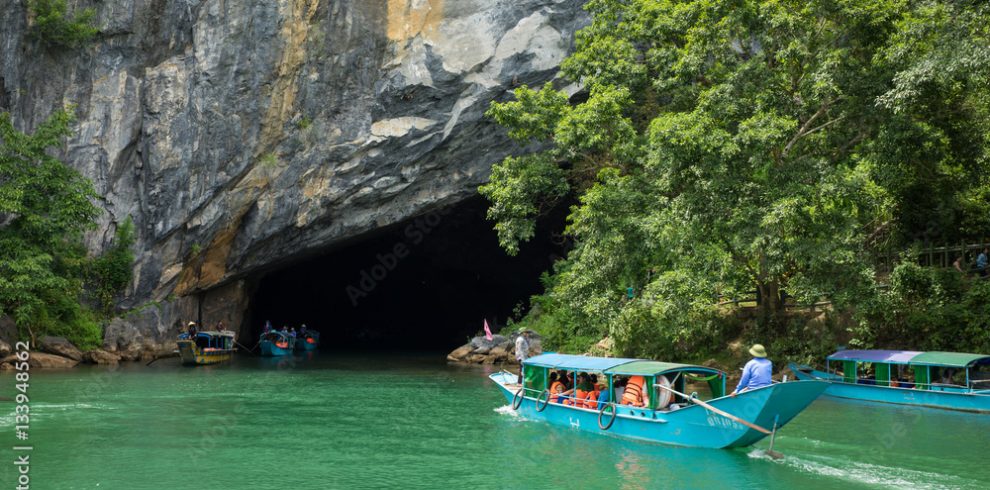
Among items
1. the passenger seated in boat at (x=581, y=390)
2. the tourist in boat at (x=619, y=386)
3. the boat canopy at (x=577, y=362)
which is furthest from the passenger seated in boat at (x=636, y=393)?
the passenger seated in boat at (x=581, y=390)

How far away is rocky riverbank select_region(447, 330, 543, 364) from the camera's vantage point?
29.9m

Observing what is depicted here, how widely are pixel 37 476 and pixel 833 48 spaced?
17966mm

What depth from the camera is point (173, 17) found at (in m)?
28.4

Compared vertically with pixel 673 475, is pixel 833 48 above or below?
above

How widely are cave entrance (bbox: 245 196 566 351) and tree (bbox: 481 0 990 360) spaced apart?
48.9ft

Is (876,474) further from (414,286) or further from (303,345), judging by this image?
(414,286)

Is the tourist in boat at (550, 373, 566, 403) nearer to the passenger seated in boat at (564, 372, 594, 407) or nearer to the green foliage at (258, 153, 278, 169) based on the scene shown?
the passenger seated in boat at (564, 372, 594, 407)

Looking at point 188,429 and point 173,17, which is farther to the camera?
point 173,17

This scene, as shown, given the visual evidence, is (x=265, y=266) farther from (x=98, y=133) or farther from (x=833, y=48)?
(x=833, y=48)

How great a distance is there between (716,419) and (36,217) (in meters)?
22.2

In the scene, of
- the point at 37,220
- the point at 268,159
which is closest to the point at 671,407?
the point at 268,159

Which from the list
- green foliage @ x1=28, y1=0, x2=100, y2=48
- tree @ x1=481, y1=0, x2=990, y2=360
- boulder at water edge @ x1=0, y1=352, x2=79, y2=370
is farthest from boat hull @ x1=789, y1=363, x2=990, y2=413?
green foliage @ x1=28, y1=0, x2=100, y2=48

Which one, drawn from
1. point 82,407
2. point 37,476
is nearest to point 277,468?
point 37,476

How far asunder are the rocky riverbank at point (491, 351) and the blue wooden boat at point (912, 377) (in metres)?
12.0
